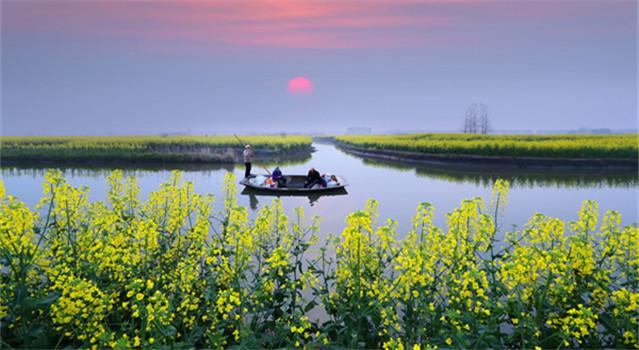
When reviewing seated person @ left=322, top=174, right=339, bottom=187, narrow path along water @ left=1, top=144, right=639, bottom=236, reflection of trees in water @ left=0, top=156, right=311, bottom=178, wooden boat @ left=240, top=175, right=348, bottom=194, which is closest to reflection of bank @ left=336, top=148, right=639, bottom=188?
narrow path along water @ left=1, top=144, right=639, bottom=236

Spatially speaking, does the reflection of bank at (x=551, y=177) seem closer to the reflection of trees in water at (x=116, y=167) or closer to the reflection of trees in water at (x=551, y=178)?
the reflection of trees in water at (x=551, y=178)

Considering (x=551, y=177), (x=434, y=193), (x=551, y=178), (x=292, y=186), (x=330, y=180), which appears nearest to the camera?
(x=434, y=193)

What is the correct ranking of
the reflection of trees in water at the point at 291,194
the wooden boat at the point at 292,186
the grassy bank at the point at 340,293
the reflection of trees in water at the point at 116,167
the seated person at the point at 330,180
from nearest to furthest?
the grassy bank at the point at 340,293, the reflection of trees in water at the point at 291,194, the wooden boat at the point at 292,186, the seated person at the point at 330,180, the reflection of trees in water at the point at 116,167

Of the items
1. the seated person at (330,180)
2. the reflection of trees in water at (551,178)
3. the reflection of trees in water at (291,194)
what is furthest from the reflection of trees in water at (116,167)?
the reflection of trees in water at (551,178)

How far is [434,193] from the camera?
1720cm

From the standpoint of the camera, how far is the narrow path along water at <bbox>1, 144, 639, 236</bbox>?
12938 mm

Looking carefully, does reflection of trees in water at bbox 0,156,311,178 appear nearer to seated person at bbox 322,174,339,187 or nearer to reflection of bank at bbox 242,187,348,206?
reflection of bank at bbox 242,187,348,206

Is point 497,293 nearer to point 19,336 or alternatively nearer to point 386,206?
point 19,336

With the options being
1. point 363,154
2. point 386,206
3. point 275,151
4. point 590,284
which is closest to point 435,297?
point 590,284

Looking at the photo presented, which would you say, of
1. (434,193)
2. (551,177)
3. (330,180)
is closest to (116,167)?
(330,180)

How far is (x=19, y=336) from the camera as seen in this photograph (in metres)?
4.20

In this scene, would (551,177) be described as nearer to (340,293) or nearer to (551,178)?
(551,178)

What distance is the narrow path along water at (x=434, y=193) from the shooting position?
12938 millimetres

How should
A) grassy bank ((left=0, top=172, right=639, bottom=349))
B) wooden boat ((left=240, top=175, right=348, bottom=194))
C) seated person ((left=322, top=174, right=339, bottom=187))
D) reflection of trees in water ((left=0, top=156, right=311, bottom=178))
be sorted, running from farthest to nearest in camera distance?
reflection of trees in water ((left=0, top=156, right=311, bottom=178)) < seated person ((left=322, top=174, right=339, bottom=187)) < wooden boat ((left=240, top=175, right=348, bottom=194)) < grassy bank ((left=0, top=172, right=639, bottom=349))
